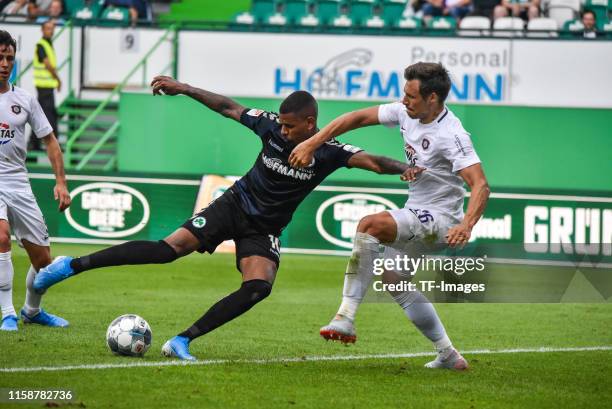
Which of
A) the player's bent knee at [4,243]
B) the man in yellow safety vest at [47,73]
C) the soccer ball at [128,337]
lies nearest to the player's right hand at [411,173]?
the soccer ball at [128,337]

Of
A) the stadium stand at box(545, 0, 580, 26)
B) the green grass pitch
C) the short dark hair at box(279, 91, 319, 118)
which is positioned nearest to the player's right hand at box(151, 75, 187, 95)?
the short dark hair at box(279, 91, 319, 118)

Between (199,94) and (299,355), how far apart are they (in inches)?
85.7

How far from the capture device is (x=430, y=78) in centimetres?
779

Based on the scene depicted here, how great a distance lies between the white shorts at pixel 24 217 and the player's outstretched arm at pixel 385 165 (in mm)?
2943

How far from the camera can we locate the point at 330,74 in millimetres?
21844

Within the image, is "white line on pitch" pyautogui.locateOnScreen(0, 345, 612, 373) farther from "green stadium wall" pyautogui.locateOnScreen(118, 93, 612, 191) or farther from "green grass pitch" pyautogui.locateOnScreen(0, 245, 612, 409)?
"green stadium wall" pyautogui.locateOnScreen(118, 93, 612, 191)

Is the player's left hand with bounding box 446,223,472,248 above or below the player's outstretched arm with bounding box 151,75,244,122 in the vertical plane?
below

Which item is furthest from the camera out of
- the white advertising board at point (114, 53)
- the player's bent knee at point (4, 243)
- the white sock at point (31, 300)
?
the white advertising board at point (114, 53)

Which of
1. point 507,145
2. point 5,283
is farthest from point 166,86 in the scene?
point 507,145

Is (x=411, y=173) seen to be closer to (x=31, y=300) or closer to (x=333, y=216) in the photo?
(x=31, y=300)

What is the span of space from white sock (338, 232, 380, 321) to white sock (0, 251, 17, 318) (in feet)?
10.5

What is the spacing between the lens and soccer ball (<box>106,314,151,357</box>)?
26.6 feet

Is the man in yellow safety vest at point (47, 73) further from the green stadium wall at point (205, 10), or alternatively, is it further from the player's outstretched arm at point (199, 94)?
the player's outstretched arm at point (199, 94)

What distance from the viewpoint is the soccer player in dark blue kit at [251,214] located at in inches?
314
